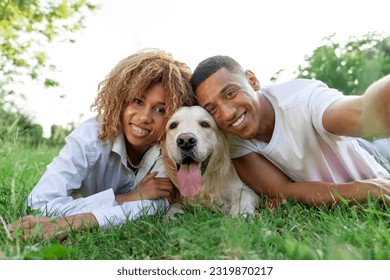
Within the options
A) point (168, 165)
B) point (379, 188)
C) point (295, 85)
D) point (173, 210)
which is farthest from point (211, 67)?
point (379, 188)

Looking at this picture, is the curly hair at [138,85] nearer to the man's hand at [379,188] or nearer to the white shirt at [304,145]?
the white shirt at [304,145]

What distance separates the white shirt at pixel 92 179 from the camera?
2.91 metres

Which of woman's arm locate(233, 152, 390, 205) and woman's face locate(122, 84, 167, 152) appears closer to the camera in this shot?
woman's arm locate(233, 152, 390, 205)

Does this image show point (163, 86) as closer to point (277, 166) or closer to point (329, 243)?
point (277, 166)

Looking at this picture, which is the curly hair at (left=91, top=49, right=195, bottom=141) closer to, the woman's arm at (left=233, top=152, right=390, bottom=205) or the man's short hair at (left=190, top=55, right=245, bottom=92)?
the man's short hair at (left=190, top=55, right=245, bottom=92)

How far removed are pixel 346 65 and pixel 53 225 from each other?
37.0ft

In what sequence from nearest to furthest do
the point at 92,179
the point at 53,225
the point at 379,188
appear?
the point at 53,225 < the point at 379,188 < the point at 92,179

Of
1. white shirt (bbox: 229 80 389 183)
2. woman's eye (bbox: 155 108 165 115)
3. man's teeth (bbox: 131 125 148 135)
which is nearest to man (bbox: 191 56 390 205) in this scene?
white shirt (bbox: 229 80 389 183)

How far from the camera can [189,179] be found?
10.3 ft

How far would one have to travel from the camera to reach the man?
9.73 feet

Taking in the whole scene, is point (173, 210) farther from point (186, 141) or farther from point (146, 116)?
point (146, 116)

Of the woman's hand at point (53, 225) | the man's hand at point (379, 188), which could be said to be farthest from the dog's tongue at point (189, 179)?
the man's hand at point (379, 188)

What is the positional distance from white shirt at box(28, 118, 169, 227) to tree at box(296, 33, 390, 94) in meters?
7.62
